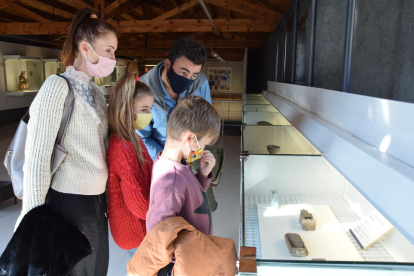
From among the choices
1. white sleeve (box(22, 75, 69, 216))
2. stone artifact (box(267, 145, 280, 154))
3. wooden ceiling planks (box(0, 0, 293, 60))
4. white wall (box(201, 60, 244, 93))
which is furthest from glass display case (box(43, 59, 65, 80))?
white sleeve (box(22, 75, 69, 216))

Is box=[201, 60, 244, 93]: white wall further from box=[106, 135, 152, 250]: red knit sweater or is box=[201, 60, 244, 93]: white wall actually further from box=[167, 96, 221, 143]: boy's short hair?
box=[167, 96, 221, 143]: boy's short hair

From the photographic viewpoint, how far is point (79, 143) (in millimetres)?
1410

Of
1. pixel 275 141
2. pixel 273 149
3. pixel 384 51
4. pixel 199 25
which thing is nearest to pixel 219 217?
A: pixel 275 141

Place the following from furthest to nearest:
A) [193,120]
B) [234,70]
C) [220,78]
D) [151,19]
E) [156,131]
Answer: [220,78], [234,70], [151,19], [156,131], [193,120]

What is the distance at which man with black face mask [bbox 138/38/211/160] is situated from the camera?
2.16 m

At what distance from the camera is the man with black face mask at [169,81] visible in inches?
85.0

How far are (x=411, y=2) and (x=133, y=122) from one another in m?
2.62

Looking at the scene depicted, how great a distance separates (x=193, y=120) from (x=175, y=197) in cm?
31

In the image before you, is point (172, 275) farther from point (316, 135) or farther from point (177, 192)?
point (316, 135)

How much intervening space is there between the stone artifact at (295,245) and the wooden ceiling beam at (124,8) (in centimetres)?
956

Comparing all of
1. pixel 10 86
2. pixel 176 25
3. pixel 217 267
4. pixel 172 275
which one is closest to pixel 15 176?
pixel 172 275

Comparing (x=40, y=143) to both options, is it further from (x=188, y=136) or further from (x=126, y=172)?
(x=188, y=136)

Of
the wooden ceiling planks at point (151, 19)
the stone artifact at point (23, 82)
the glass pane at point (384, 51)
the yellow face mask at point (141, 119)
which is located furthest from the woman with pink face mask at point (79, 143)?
the stone artifact at point (23, 82)

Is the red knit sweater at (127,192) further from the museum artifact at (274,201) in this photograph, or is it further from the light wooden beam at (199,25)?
the light wooden beam at (199,25)
